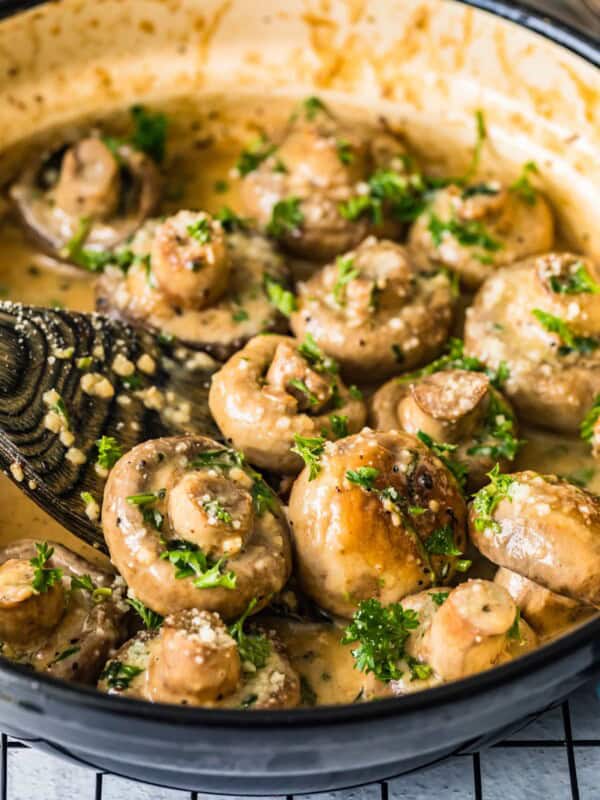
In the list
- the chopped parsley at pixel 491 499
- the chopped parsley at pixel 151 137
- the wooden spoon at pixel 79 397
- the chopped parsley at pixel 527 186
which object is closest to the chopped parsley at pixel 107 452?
the wooden spoon at pixel 79 397

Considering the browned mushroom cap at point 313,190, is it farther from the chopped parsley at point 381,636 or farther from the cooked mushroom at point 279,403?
the chopped parsley at point 381,636

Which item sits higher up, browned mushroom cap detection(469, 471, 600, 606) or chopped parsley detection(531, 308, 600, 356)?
chopped parsley detection(531, 308, 600, 356)

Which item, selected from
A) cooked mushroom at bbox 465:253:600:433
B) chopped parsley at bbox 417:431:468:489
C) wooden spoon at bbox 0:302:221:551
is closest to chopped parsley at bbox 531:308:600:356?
cooked mushroom at bbox 465:253:600:433

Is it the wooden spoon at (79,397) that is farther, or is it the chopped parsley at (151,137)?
the chopped parsley at (151,137)

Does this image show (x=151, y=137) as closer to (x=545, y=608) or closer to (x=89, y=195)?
(x=89, y=195)

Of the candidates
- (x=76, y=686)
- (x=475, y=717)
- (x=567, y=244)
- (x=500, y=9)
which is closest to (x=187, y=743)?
(x=76, y=686)

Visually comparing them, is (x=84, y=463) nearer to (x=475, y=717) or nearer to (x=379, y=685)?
(x=379, y=685)

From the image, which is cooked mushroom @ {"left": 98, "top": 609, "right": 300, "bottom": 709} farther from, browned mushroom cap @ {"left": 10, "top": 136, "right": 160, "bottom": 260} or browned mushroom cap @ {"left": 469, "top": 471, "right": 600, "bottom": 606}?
browned mushroom cap @ {"left": 10, "top": 136, "right": 160, "bottom": 260}
